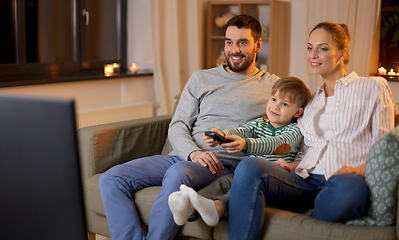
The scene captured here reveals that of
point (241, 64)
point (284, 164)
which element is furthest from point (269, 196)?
point (241, 64)

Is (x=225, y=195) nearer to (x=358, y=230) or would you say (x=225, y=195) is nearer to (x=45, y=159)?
(x=358, y=230)

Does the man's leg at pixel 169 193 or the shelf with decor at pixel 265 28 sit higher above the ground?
the shelf with decor at pixel 265 28

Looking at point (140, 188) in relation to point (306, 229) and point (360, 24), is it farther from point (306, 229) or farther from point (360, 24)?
point (360, 24)

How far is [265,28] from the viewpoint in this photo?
376 centimetres

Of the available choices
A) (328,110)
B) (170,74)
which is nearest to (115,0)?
(170,74)

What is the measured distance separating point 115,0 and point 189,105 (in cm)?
208

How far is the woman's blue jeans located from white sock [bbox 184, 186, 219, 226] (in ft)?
0.23

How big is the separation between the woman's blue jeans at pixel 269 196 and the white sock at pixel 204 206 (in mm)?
71

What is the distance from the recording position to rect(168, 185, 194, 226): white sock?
129 cm

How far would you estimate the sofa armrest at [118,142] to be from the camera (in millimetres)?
1841

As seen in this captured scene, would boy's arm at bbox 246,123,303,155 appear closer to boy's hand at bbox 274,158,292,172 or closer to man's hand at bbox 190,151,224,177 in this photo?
boy's hand at bbox 274,158,292,172

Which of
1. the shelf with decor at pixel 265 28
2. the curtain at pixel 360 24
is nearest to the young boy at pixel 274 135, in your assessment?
the curtain at pixel 360 24

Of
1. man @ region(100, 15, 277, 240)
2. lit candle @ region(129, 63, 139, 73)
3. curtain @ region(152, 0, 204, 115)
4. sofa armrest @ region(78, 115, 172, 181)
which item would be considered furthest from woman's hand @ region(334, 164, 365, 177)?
lit candle @ region(129, 63, 139, 73)

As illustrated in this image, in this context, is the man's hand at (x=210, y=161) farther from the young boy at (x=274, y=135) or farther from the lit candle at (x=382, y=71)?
the lit candle at (x=382, y=71)
